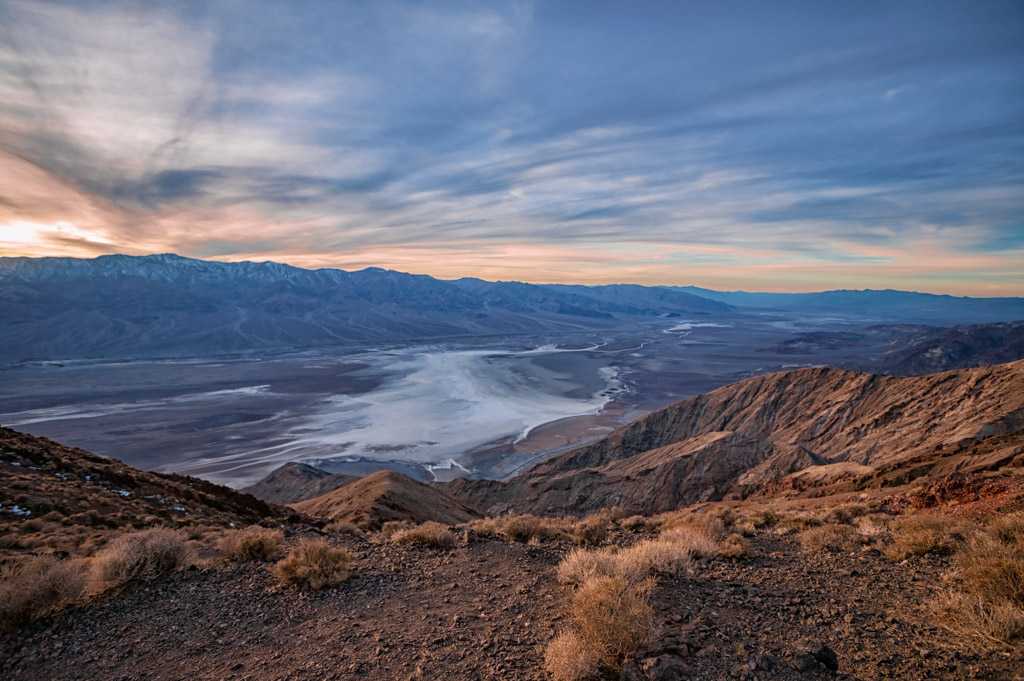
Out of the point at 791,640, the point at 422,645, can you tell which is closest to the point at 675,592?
the point at 791,640

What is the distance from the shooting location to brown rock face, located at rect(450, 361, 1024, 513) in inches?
761

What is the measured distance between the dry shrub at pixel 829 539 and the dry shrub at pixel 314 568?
20.9 feet

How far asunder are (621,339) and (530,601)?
581 ft

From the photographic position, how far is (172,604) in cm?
558

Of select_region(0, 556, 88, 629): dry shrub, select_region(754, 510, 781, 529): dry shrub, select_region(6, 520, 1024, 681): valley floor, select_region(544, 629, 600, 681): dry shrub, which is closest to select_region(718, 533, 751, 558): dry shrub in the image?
select_region(6, 520, 1024, 681): valley floor

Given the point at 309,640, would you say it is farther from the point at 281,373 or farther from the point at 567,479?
the point at 281,373

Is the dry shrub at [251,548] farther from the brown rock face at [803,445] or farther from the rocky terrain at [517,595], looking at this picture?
the brown rock face at [803,445]

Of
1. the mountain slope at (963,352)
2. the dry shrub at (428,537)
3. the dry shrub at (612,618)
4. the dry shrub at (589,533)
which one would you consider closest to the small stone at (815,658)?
the dry shrub at (612,618)

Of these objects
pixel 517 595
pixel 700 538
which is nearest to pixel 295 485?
pixel 517 595

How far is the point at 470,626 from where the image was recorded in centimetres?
485

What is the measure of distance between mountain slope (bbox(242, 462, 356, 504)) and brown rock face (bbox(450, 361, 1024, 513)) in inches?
368

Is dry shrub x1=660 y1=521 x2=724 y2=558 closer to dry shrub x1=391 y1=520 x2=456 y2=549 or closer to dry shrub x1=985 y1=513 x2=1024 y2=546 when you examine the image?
dry shrub x1=985 y1=513 x2=1024 y2=546

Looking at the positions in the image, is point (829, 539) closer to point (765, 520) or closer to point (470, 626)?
point (765, 520)

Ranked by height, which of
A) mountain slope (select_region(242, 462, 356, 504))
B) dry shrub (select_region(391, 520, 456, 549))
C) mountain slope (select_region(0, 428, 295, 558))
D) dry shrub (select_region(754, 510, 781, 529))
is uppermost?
dry shrub (select_region(391, 520, 456, 549))
